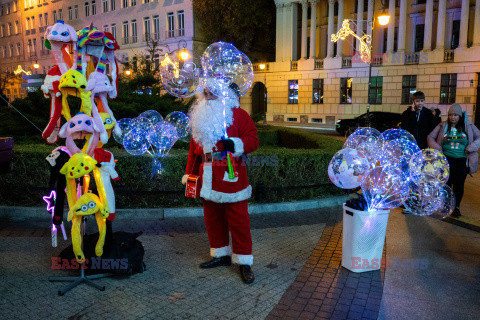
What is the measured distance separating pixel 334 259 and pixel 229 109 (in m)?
2.24

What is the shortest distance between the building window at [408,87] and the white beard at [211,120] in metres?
28.7

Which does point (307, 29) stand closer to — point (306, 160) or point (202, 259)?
point (306, 160)

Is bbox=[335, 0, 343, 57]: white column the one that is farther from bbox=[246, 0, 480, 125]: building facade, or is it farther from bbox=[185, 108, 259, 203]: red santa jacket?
bbox=[185, 108, 259, 203]: red santa jacket

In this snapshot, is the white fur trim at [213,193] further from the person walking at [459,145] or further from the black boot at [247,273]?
the person walking at [459,145]

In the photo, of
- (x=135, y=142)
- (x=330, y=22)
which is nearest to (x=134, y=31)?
(x=330, y=22)

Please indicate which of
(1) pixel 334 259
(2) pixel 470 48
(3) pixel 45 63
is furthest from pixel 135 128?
(3) pixel 45 63

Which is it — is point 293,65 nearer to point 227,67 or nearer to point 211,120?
point 227,67

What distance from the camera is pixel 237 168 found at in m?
4.32

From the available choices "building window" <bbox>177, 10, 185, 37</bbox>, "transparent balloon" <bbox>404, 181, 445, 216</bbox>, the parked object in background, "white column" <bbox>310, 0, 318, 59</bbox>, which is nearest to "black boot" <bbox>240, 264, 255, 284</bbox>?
"transparent balloon" <bbox>404, 181, 445, 216</bbox>

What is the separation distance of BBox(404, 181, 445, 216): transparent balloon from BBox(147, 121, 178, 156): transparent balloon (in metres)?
4.06

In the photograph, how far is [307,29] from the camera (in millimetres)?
35781

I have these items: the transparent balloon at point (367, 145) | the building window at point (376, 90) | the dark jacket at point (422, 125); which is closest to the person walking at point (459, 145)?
the dark jacket at point (422, 125)

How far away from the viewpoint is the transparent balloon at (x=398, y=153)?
473 centimetres

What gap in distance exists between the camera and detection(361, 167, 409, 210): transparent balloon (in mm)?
4434
